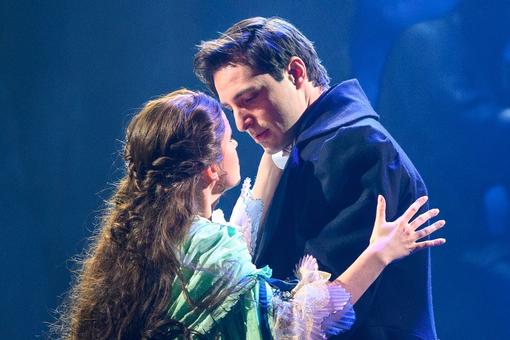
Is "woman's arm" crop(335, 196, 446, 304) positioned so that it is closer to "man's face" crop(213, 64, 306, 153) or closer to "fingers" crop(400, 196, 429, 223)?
"fingers" crop(400, 196, 429, 223)

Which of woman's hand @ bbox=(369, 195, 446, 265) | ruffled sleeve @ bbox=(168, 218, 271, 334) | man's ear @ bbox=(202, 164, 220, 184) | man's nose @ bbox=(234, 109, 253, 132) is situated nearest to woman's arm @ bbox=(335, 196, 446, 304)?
woman's hand @ bbox=(369, 195, 446, 265)

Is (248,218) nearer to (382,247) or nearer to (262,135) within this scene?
(262,135)

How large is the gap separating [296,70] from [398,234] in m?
0.51

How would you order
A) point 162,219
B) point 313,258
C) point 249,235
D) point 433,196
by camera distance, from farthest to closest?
point 433,196 < point 249,235 < point 313,258 < point 162,219

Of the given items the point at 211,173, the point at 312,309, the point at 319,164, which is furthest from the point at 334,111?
the point at 312,309

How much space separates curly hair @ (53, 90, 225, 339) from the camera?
1.37 metres

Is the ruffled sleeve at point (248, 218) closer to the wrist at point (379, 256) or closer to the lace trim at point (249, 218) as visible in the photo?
the lace trim at point (249, 218)

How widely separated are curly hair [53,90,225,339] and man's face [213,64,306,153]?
235 millimetres

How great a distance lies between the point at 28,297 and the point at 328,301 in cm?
146

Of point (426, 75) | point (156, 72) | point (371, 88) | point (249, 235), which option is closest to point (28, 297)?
point (156, 72)

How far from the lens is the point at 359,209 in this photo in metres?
1.54

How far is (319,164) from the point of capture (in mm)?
1596

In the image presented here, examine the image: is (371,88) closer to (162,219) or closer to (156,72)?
(156,72)

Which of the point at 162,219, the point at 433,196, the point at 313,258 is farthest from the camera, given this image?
the point at 433,196
